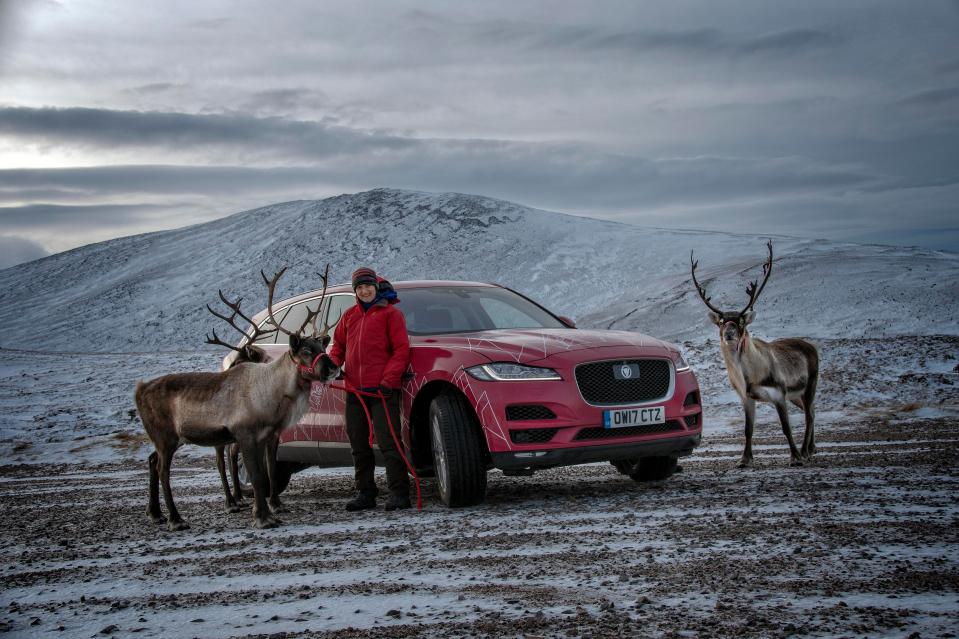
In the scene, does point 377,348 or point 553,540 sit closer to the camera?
point 553,540

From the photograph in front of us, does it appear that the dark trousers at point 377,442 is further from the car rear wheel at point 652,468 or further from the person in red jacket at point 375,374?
the car rear wheel at point 652,468

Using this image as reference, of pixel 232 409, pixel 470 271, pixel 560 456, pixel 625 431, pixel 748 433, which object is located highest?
pixel 470 271

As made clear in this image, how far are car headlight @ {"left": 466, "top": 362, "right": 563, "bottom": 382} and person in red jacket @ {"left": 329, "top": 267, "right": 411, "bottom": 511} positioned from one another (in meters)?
0.76

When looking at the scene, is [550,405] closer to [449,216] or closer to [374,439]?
[374,439]

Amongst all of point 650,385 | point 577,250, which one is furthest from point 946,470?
point 577,250

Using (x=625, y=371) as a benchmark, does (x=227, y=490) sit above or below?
below

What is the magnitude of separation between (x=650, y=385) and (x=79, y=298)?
57.8 metres

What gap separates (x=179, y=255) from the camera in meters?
65.1

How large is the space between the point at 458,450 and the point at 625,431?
52.0 inches

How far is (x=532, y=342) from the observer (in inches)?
276

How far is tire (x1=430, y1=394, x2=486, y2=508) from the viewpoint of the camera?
6.72 meters

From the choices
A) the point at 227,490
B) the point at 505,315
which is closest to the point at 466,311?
the point at 505,315

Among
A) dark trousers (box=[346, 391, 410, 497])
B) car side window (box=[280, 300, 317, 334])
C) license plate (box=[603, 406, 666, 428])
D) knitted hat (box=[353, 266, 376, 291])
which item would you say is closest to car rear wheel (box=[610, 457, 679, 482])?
license plate (box=[603, 406, 666, 428])

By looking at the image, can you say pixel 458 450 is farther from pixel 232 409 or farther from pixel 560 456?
pixel 232 409
